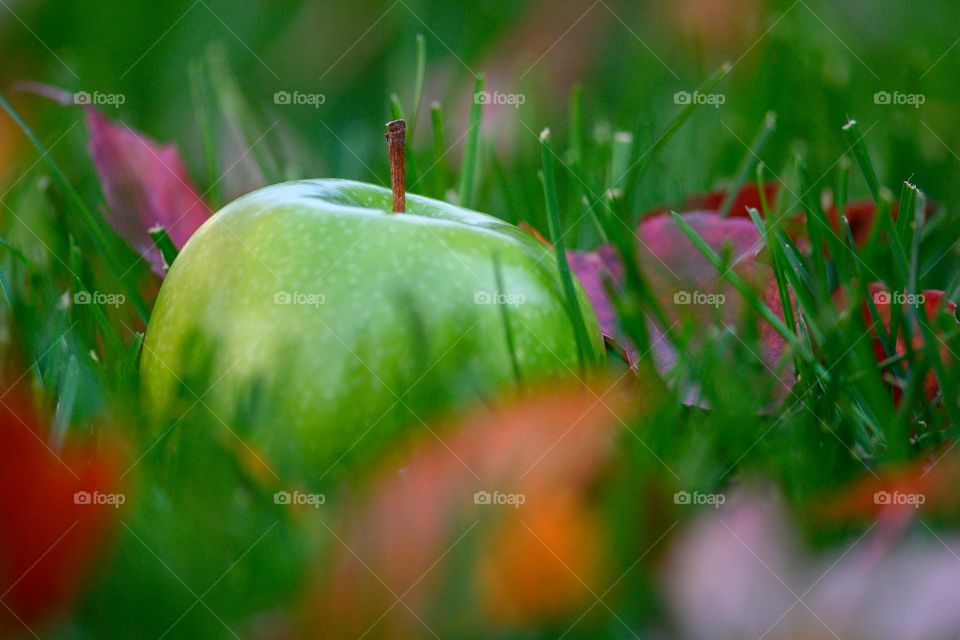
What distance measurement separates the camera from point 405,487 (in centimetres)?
49

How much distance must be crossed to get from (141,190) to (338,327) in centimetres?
44

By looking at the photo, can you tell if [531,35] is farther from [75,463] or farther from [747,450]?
[75,463]

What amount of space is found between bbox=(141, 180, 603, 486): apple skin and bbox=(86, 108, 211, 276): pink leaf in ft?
0.84

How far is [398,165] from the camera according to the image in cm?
84

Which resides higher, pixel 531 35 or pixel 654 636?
pixel 531 35

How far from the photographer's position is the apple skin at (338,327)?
2.16ft

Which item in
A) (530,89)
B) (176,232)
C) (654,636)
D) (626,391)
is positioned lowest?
(654,636)

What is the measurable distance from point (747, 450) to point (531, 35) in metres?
1.24

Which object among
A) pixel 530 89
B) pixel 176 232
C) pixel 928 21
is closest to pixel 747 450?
pixel 176 232

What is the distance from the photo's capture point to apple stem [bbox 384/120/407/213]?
816mm

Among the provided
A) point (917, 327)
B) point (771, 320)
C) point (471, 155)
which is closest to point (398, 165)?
point (471, 155)

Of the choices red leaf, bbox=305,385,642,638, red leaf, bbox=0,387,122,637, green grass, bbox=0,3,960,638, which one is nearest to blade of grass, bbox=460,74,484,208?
green grass, bbox=0,3,960,638

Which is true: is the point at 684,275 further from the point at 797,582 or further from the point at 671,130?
the point at 797,582

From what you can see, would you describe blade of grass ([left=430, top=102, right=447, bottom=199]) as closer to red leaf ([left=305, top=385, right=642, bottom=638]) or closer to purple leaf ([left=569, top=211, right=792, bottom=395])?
purple leaf ([left=569, top=211, right=792, bottom=395])
